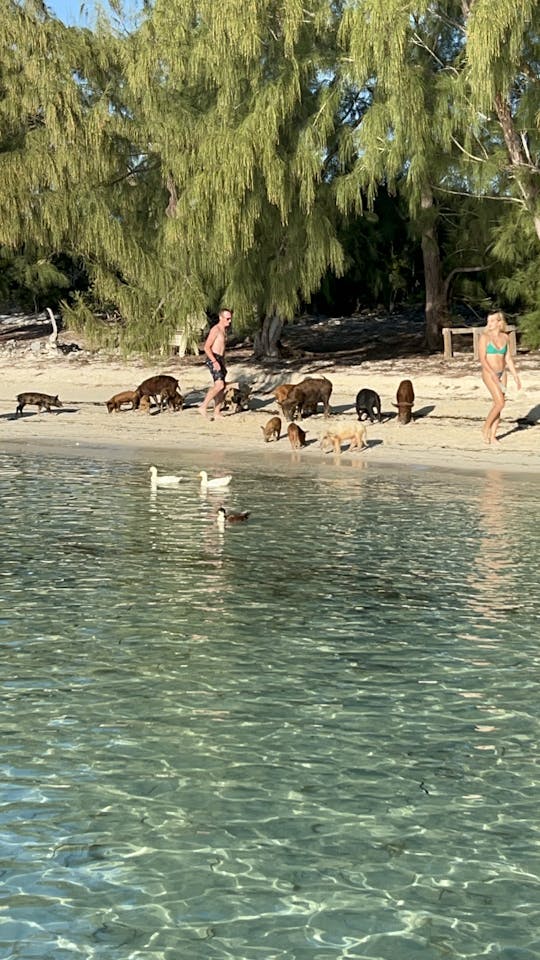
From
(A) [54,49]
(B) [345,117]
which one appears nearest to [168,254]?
(B) [345,117]

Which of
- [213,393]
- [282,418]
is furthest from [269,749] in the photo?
[282,418]

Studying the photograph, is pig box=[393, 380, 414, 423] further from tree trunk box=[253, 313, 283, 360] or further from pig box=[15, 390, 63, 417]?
tree trunk box=[253, 313, 283, 360]

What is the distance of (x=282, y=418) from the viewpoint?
24141 millimetres

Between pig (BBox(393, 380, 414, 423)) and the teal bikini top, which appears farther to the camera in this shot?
pig (BBox(393, 380, 414, 423))

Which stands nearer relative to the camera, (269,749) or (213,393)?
(269,749)

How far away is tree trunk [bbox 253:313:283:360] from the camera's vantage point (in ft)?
104

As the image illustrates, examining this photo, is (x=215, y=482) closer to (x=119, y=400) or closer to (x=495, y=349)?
(x=495, y=349)

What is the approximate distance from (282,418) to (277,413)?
0.97 meters

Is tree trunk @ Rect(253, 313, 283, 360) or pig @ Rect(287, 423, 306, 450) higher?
tree trunk @ Rect(253, 313, 283, 360)

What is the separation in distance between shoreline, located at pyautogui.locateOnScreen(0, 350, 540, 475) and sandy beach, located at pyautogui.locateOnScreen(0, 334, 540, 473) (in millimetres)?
23

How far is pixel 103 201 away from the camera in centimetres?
2869

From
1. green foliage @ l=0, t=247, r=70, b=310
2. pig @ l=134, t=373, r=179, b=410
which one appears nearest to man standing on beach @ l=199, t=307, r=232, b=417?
pig @ l=134, t=373, r=179, b=410

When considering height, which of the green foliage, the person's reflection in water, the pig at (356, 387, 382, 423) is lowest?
the person's reflection in water

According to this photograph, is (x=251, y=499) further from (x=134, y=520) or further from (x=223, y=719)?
(x=223, y=719)
